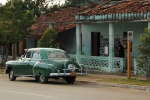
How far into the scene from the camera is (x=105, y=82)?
19.1 meters

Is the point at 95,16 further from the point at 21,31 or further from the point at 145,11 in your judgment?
the point at 21,31

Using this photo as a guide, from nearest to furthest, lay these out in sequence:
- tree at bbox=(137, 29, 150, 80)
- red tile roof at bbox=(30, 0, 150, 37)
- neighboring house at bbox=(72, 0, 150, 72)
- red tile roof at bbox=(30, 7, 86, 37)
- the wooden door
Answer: tree at bbox=(137, 29, 150, 80), neighboring house at bbox=(72, 0, 150, 72), red tile roof at bbox=(30, 0, 150, 37), the wooden door, red tile roof at bbox=(30, 7, 86, 37)

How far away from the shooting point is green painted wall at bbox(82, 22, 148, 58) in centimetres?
2516

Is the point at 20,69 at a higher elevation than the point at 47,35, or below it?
below

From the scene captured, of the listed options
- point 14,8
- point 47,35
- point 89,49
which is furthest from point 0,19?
point 89,49

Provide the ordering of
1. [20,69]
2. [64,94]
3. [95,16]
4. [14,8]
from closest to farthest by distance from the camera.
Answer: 1. [64,94]
2. [20,69]
3. [95,16]
4. [14,8]

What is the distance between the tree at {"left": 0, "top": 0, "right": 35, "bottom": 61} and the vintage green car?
24.7ft

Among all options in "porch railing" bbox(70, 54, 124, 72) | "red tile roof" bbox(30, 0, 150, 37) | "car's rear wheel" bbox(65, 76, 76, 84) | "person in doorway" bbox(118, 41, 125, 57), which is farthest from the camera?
"person in doorway" bbox(118, 41, 125, 57)

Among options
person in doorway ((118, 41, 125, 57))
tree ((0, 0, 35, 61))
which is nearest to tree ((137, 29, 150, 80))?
person in doorway ((118, 41, 125, 57))

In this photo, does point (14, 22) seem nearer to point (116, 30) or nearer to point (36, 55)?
point (116, 30)

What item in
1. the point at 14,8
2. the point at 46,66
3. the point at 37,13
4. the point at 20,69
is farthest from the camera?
the point at 37,13

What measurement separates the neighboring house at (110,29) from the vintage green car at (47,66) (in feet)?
16.2

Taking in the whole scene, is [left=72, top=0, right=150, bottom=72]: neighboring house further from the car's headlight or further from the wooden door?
the car's headlight

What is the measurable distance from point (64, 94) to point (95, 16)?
1098 cm
